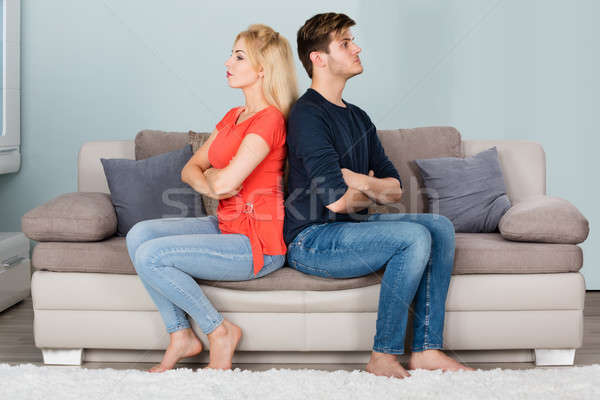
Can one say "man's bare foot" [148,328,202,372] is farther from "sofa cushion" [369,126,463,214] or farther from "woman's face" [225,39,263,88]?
"sofa cushion" [369,126,463,214]

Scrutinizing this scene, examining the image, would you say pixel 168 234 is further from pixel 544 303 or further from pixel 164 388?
pixel 544 303

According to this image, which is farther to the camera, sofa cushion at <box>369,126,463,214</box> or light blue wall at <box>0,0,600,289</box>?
light blue wall at <box>0,0,600,289</box>

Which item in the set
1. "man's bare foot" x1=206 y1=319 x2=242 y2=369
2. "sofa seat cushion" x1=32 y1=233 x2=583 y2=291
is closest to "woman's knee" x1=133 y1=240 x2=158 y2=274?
"sofa seat cushion" x1=32 y1=233 x2=583 y2=291

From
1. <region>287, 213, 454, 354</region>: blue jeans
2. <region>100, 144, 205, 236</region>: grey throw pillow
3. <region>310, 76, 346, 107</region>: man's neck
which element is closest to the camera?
<region>287, 213, 454, 354</region>: blue jeans

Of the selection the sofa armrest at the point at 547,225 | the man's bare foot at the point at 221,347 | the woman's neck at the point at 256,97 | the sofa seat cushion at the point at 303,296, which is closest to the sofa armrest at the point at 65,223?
the sofa seat cushion at the point at 303,296

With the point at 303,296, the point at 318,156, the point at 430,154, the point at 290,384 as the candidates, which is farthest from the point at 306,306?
the point at 430,154

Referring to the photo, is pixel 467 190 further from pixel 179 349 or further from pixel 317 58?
pixel 179 349

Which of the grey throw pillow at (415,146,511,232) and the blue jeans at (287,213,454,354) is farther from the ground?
the grey throw pillow at (415,146,511,232)

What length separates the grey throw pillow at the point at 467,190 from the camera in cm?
267

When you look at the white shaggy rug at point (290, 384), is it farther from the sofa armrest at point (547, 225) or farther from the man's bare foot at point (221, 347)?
the sofa armrest at point (547, 225)

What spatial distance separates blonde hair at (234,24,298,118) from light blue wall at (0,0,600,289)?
136 cm

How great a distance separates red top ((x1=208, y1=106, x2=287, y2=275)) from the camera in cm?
212

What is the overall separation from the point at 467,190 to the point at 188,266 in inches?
51.5

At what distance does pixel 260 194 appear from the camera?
7.14ft
